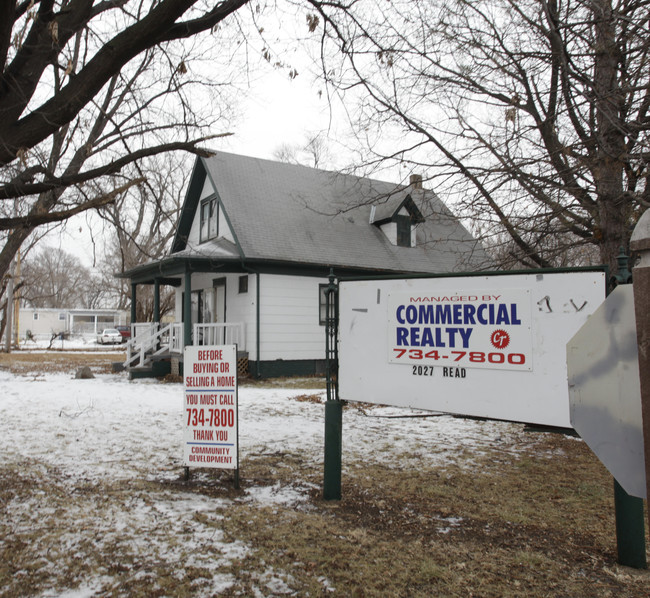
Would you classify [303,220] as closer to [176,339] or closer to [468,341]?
[176,339]

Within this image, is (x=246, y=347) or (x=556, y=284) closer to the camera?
(x=556, y=284)

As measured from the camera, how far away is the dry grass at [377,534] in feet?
11.2

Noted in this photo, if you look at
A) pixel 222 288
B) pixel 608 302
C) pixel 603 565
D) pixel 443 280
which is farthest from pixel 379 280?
pixel 222 288

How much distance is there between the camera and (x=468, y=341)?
4.57 meters

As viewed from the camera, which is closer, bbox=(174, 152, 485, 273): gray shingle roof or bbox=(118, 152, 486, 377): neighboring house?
bbox=(118, 152, 486, 377): neighboring house

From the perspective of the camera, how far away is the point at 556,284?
4184 millimetres

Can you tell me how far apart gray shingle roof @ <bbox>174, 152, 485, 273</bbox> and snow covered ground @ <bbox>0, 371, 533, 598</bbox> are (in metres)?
6.51

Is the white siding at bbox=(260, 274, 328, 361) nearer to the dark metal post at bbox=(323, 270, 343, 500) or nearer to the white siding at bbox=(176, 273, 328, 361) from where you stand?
the white siding at bbox=(176, 273, 328, 361)

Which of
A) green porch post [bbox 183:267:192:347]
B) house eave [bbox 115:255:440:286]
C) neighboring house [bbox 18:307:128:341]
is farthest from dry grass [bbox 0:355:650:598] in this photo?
neighboring house [bbox 18:307:128:341]

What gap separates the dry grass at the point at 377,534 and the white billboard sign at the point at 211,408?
334mm

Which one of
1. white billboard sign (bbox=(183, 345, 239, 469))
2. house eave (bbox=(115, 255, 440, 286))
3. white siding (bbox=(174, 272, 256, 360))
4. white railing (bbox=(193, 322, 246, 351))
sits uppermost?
house eave (bbox=(115, 255, 440, 286))

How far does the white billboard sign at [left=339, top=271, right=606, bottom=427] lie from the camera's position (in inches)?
164

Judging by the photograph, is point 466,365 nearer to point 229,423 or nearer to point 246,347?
point 229,423

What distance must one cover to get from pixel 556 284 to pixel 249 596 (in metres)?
3.13
